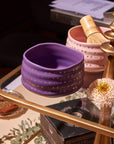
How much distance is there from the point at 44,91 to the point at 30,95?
0.26ft

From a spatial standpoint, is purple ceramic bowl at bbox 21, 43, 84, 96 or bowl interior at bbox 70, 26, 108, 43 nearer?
purple ceramic bowl at bbox 21, 43, 84, 96

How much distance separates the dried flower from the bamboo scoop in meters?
0.14

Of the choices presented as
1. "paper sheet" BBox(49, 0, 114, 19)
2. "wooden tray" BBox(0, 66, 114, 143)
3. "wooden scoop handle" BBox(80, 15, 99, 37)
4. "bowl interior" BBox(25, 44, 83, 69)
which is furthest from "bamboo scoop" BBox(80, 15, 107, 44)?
"paper sheet" BBox(49, 0, 114, 19)

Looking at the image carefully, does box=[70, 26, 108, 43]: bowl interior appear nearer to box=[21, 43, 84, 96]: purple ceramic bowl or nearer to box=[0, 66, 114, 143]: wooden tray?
box=[21, 43, 84, 96]: purple ceramic bowl

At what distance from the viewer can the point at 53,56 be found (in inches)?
27.5

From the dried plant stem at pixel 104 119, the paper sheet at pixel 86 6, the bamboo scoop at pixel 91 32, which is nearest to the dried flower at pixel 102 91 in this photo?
the dried plant stem at pixel 104 119

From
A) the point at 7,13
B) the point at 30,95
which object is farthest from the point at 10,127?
the point at 7,13

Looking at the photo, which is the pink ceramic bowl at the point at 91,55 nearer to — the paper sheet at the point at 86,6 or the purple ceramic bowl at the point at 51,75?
the purple ceramic bowl at the point at 51,75

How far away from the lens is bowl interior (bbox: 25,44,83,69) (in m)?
0.66

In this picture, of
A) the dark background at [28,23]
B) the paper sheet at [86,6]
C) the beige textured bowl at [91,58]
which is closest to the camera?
the beige textured bowl at [91,58]

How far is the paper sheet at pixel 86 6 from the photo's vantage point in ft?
5.03

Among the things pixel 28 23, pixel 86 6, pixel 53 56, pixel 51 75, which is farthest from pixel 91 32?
pixel 28 23

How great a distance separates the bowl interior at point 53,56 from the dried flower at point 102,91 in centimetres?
8

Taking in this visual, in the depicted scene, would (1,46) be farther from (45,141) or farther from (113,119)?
(113,119)
